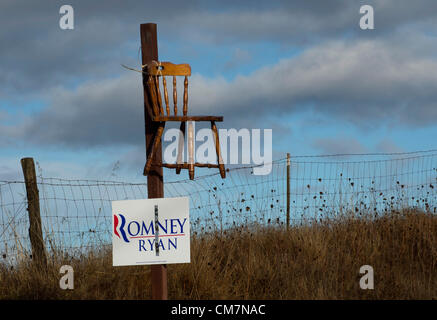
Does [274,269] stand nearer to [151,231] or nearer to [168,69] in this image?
[151,231]

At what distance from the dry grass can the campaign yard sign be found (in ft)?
2.87

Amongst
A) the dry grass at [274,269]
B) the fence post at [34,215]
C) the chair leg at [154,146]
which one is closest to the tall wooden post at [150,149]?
the chair leg at [154,146]

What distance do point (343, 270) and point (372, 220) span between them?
225 cm

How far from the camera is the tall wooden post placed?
521 centimetres

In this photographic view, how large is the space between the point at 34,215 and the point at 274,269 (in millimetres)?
3361

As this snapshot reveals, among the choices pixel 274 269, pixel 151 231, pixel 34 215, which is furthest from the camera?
pixel 34 215

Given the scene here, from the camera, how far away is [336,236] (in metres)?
7.97

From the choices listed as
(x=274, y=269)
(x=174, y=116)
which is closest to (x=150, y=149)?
(x=174, y=116)

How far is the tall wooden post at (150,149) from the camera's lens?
521cm

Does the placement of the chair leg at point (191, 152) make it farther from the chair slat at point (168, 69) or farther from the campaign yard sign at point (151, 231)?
the chair slat at point (168, 69)

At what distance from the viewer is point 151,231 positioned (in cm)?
497

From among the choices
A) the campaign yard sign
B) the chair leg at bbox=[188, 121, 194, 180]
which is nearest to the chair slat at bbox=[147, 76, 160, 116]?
the chair leg at bbox=[188, 121, 194, 180]
